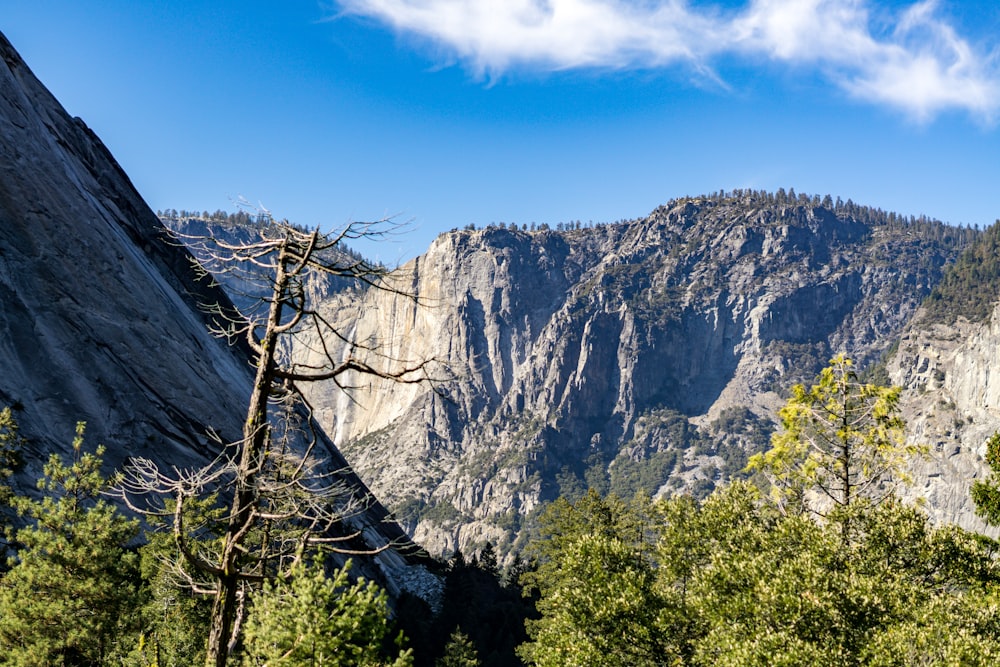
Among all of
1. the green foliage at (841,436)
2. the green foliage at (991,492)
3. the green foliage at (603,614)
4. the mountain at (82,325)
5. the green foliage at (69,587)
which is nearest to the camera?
the green foliage at (69,587)

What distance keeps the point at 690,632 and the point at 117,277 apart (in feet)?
123

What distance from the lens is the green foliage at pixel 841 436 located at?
23.4 m

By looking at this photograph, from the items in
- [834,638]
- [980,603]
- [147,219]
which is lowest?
[834,638]

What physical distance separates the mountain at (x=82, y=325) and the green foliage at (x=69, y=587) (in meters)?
12.5

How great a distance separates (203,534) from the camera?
103 ft

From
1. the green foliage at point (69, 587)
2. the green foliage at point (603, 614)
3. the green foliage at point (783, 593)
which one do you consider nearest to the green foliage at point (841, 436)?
the green foliage at point (783, 593)

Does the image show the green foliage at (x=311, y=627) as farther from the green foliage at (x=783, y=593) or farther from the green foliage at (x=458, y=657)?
the green foliage at (x=458, y=657)

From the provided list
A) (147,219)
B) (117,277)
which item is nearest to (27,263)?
(117,277)

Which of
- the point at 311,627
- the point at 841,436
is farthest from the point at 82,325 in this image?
the point at 841,436

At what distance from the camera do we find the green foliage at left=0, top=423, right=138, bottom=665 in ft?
59.5

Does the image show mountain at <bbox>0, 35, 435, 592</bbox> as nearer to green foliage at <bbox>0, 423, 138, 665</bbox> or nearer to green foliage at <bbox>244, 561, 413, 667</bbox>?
green foliage at <bbox>0, 423, 138, 665</bbox>

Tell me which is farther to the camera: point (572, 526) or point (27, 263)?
point (572, 526)

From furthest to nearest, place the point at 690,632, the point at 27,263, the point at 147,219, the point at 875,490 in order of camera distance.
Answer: the point at 147,219, the point at 27,263, the point at 875,490, the point at 690,632

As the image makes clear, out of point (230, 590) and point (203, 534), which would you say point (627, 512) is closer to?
point (203, 534)
